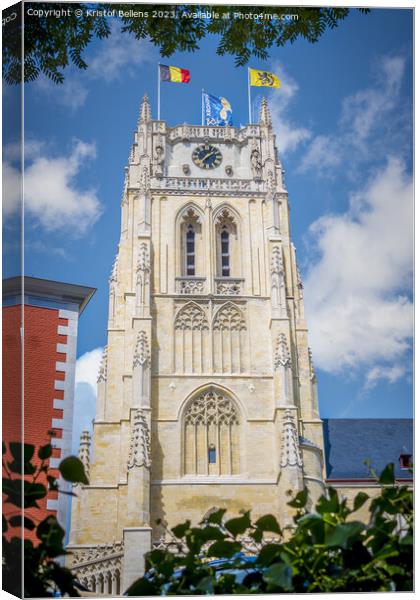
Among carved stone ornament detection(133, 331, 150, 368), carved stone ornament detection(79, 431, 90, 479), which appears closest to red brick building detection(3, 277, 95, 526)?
carved stone ornament detection(79, 431, 90, 479)

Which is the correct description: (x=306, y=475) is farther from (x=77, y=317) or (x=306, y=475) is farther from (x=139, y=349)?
(x=77, y=317)

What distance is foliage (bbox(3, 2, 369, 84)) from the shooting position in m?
6.82

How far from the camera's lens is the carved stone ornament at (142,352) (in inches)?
1062

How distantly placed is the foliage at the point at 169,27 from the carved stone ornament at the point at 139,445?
18.8m

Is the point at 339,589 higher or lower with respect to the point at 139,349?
lower

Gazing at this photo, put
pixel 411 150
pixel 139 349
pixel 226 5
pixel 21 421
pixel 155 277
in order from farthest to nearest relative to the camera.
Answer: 1. pixel 155 277
2. pixel 139 349
3. pixel 411 150
4. pixel 226 5
5. pixel 21 421

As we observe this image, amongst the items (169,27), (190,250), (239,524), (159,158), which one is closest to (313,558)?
(239,524)

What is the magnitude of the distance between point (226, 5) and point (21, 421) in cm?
368

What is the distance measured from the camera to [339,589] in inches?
141

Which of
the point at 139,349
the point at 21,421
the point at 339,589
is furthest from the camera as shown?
the point at 139,349

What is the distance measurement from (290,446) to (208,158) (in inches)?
445

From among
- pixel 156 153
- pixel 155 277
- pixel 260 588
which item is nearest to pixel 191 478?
Answer: pixel 155 277

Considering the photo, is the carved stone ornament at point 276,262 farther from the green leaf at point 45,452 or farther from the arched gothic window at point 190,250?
the green leaf at point 45,452

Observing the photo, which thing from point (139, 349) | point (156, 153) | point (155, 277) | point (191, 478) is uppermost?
point (156, 153)
